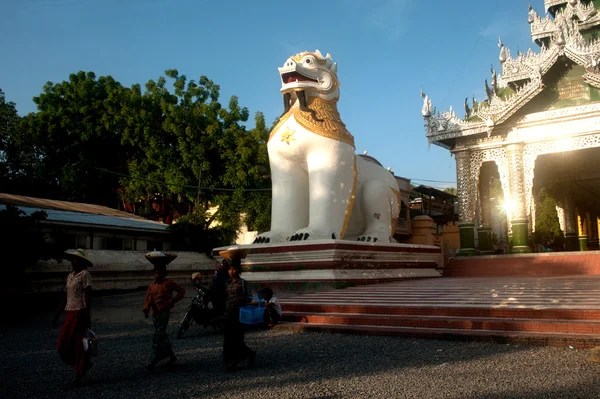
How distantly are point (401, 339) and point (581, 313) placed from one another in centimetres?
173

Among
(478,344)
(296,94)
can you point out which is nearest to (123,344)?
(478,344)

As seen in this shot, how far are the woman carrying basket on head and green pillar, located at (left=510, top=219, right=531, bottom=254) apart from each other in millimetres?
11602

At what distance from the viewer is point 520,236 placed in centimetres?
1466

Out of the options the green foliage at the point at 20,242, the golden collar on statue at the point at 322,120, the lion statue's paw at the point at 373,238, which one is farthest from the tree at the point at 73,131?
the lion statue's paw at the point at 373,238

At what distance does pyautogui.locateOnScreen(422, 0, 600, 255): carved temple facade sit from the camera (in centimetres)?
1443

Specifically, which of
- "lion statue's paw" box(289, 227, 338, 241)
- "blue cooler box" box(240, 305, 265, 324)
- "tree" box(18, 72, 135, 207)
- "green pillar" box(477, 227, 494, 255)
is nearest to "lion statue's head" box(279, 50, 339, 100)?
"lion statue's paw" box(289, 227, 338, 241)

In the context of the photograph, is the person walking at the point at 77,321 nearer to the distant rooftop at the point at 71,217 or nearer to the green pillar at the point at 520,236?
the distant rooftop at the point at 71,217

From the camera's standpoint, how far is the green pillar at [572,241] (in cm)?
1850

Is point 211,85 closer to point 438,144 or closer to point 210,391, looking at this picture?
point 438,144

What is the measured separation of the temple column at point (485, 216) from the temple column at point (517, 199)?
1.04 m

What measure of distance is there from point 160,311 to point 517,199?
502 inches

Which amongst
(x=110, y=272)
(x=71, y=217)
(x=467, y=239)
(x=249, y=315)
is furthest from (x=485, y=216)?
(x=249, y=315)

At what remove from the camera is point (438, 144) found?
16734mm

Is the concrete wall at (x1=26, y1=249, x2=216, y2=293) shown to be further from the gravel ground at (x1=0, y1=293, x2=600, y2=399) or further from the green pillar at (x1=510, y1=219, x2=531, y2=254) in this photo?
the green pillar at (x1=510, y1=219, x2=531, y2=254)
